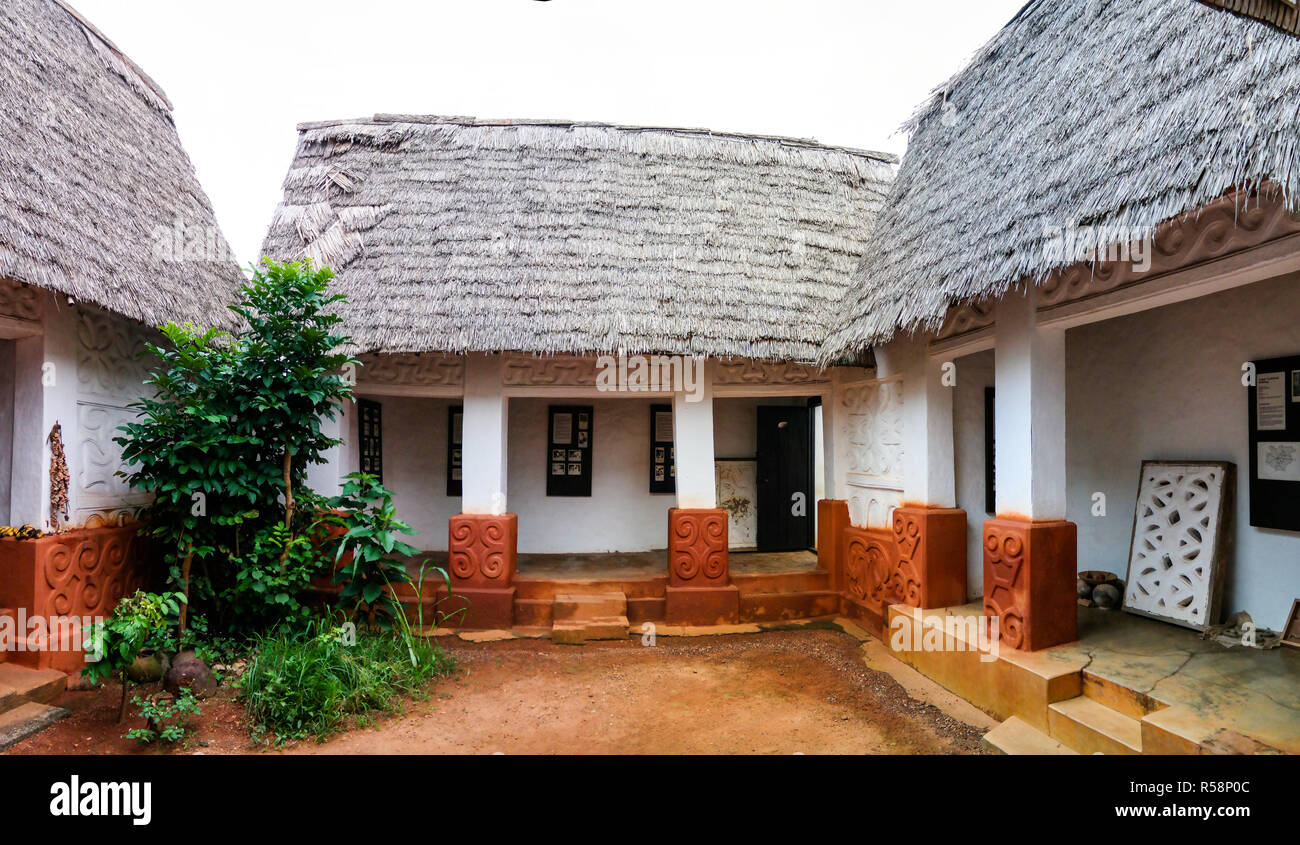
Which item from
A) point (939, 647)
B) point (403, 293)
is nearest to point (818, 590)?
point (939, 647)

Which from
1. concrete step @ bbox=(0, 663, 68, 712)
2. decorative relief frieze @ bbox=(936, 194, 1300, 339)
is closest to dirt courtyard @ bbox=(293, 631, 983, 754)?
concrete step @ bbox=(0, 663, 68, 712)

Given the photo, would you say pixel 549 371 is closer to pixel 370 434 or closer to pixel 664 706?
pixel 370 434

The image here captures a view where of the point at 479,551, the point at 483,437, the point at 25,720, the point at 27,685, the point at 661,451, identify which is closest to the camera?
the point at 25,720

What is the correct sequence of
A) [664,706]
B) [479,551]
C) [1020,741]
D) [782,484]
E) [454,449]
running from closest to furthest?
1. [1020,741]
2. [664,706]
3. [479,551]
4. [454,449]
5. [782,484]

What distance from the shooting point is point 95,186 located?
4.43 m

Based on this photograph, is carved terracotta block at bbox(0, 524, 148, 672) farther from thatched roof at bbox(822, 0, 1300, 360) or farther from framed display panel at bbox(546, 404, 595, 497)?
thatched roof at bbox(822, 0, 1300, 360)

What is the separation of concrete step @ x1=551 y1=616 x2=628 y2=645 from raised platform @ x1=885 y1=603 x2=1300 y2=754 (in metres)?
2.58

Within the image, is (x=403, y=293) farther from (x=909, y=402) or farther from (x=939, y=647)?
(x=939, y=647)

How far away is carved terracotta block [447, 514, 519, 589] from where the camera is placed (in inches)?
213

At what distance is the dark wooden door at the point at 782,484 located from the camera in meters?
7.72

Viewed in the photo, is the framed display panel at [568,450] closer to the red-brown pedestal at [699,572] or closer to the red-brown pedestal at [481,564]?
the red-brown pedestal at [481,564]

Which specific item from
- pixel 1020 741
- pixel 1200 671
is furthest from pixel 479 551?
pixel 1200 671

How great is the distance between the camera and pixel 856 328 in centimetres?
507

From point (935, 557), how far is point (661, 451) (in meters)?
3.55
